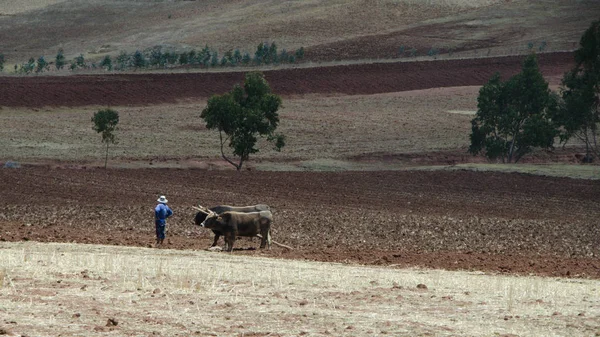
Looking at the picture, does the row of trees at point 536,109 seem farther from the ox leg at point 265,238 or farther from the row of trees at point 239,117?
the ox leg at point 265,238

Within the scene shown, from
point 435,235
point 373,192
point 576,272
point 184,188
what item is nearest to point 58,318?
point 576,272

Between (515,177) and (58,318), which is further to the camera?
(515,177)

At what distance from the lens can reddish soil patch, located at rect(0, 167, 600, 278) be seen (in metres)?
28.5

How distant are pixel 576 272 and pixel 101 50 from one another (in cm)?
12261

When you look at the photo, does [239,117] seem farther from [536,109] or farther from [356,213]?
[356,213]

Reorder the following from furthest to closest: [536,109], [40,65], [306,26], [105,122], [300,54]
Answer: [306,26], [300,54], [40,65], [536,109], [105,122]

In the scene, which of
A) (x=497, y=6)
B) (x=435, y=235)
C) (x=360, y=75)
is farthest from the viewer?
(x=497, y=6)

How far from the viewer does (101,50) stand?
142 meters

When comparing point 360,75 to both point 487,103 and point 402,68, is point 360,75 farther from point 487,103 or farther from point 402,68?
point 487,103

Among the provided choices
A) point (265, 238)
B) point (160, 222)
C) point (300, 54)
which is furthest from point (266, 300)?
point (300, 54)

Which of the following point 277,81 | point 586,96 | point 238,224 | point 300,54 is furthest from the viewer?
point 300,54

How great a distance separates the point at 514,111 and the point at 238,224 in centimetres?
4748

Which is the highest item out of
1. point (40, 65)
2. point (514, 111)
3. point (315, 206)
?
point (514, 111)

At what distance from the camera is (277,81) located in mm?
103562
